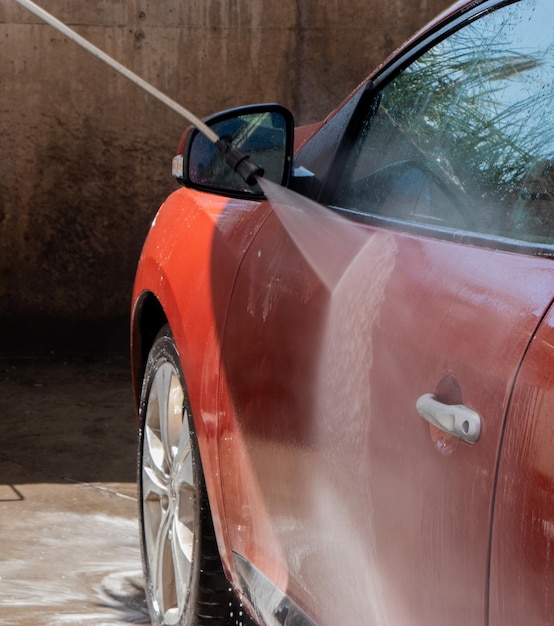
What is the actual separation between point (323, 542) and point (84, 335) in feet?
16.3

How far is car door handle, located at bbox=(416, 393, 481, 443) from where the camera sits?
1432 millimetres

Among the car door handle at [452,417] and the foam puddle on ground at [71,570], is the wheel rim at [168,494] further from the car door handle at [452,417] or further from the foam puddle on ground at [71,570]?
the car door handle at [452,417]

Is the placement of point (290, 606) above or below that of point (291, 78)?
below

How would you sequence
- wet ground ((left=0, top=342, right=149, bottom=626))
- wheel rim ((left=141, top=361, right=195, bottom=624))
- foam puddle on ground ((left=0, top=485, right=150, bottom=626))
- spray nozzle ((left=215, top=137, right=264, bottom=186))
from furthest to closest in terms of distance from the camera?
wet ground ((left=0, top=342, right=149, bottom=626)), foam puddle on ground ((left=0, top=485, right=150, bottom=626)), wheel rim ((left=141, top=361, right=195, bottom=624)), spray nozzle ((left=215, top=137, right=264, bottom=186))

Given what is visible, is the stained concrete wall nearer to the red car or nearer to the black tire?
the black tire

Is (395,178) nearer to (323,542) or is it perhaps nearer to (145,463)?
(323,542)

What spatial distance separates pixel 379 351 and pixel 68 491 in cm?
299

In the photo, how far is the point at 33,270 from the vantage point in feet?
21.7

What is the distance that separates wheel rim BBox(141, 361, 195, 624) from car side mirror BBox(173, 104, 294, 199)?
0.53 m

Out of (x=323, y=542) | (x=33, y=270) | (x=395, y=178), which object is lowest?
(x=33, y=270)

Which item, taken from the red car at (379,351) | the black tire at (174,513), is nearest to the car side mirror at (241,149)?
the red car at (379,351)

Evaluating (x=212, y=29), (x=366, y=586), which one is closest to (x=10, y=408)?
(x=212, y=29)

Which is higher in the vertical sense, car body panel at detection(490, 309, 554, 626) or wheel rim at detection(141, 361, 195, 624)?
car body panel at detection(490, 309, 554, 626)

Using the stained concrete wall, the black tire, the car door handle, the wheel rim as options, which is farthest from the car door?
the stained concrete wall
